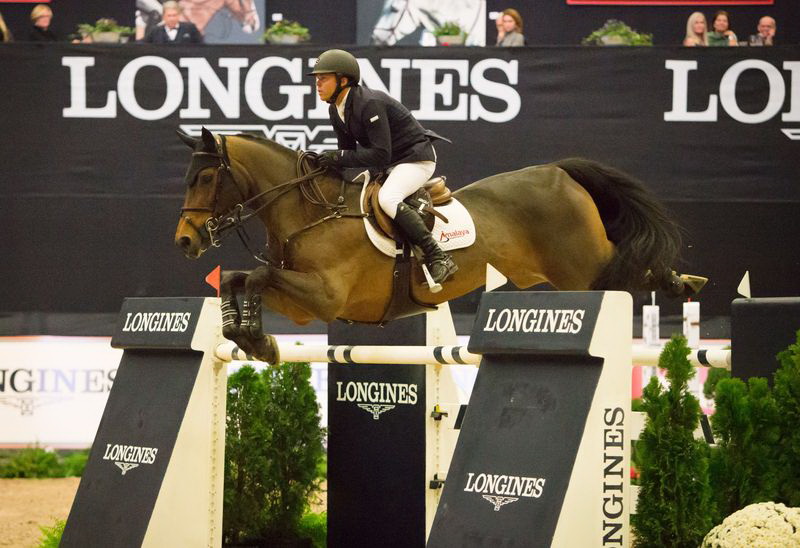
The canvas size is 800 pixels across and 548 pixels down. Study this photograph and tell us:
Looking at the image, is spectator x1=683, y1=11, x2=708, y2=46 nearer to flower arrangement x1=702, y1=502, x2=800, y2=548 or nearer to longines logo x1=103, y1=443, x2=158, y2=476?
longines logo x1=103, y1=443, x2=158, y2=476

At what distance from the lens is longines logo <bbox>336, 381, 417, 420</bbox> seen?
5.11 metres

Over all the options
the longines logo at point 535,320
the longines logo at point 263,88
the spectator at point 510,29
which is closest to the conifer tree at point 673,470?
the longines logo at point 535,320

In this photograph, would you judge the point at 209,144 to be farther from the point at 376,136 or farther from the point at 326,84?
the point at 376,136

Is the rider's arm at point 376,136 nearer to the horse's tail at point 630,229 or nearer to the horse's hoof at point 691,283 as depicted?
the horse's tail at point 630,229

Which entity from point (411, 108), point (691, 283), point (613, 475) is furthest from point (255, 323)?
point (411, 108)

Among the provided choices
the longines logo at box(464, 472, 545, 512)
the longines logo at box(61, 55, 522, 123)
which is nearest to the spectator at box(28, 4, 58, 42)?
the longines logo at box(61, 55, 522, 123)

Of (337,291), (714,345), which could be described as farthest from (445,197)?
(714,345)

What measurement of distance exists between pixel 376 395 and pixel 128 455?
1.18 m

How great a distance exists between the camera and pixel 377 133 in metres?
5.32

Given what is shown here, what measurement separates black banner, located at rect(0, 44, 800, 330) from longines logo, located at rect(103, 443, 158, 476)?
3.43 m

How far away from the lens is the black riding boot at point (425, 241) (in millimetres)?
5336

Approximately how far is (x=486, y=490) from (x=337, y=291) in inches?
77.9

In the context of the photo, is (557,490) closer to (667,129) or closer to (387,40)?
(667,129)

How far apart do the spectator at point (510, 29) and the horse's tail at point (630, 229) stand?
11.6 ft
